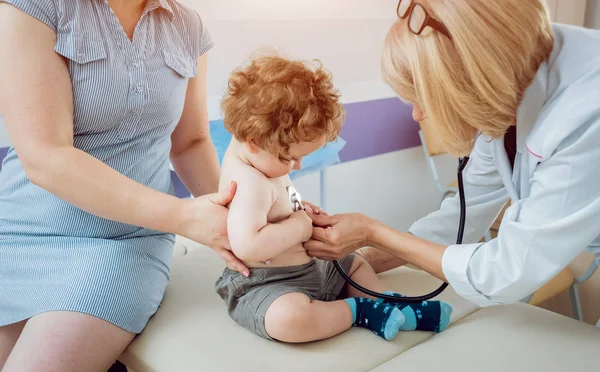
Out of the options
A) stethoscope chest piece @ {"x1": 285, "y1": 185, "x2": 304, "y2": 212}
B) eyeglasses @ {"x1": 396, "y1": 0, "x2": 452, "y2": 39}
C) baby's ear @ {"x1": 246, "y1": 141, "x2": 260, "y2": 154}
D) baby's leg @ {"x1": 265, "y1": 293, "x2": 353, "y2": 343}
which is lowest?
baby's leg @ {"x1": 265, "y1": 293, "x2": 353, "y2": 343}

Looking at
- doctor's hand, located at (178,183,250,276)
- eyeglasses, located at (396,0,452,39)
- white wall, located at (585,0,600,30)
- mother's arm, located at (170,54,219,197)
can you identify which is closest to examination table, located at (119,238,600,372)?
doctor's hand, located at (178,183,250,276)

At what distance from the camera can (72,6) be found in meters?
1.19

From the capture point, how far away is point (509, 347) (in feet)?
3.99

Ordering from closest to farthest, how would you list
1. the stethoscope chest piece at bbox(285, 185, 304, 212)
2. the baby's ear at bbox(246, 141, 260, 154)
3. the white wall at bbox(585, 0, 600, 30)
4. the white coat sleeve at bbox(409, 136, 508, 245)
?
the baby's ear at bbox(246, 141, 260, 154), the stethoscope chest piece at bbox(285, 185, 304, 212), the white coat sleeve at bbox(409, 136, 508, 245), the white wall at bbox(585, 0, 600, 30)

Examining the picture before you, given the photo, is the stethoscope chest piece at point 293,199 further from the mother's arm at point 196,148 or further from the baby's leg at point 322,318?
the mother's arm at point 196,148

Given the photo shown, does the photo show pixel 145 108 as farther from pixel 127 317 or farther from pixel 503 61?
pixel 503 61

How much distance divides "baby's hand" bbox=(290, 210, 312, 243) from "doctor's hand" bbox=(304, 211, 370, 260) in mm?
30

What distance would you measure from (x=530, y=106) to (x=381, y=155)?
6.77 feet

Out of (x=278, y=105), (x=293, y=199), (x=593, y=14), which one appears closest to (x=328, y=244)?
(x=293, y=199)

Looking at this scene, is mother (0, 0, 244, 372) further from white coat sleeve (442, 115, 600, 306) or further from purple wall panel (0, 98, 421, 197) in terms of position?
purple wall panel (0, 98, 421, 197)

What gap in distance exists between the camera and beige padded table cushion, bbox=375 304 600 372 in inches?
45.3

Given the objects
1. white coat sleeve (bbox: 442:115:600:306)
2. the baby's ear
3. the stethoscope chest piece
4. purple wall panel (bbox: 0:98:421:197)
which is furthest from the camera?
purple wall panel (bbox: 0:98:421:197)

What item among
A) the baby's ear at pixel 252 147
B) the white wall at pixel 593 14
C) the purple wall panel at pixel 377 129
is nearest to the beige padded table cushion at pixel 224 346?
the baby's ear at pixel 252 147

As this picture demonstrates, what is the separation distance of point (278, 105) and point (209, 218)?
0.89ft
